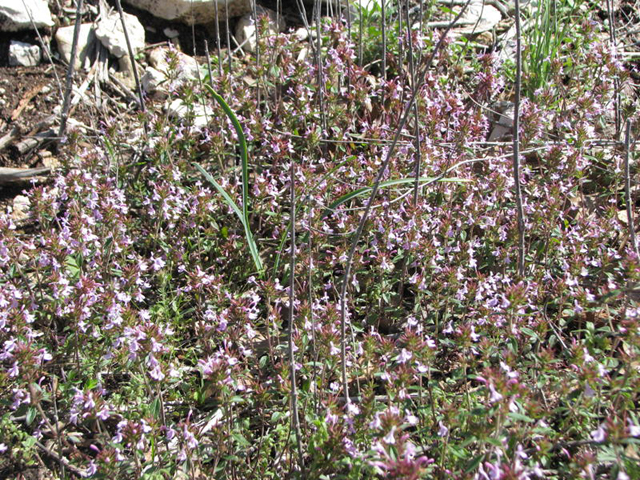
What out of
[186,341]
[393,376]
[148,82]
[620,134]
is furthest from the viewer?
[148,82]

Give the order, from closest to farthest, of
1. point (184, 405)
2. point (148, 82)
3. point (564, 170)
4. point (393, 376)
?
point (393, 376) < point (184, 405) < point (564, 170) < point (148, 82)

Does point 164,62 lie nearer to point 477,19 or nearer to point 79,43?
point 79,43

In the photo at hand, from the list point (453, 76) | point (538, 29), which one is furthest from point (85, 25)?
point (538, 29)

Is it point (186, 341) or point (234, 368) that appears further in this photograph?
point (186, 341)

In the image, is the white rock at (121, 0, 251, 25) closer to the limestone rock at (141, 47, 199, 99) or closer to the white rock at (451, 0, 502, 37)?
the limestone rock at (141, 47, 199, 99)

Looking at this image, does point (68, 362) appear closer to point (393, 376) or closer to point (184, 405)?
point (184, 405)

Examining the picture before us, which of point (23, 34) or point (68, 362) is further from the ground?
point (23, 34)
